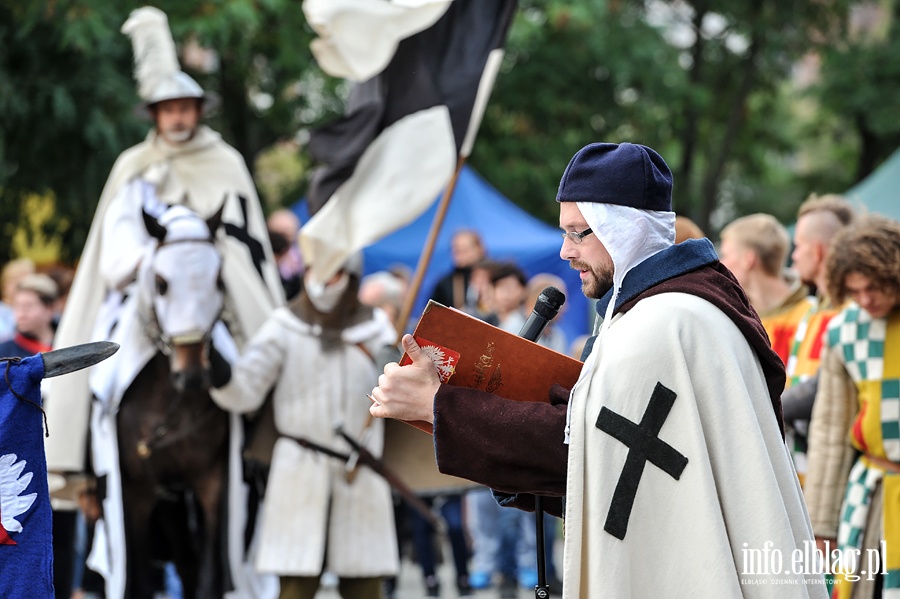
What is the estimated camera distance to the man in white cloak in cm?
297

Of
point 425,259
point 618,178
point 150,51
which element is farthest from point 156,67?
point 618,178

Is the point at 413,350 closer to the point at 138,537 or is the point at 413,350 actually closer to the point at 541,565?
the point at 541,565

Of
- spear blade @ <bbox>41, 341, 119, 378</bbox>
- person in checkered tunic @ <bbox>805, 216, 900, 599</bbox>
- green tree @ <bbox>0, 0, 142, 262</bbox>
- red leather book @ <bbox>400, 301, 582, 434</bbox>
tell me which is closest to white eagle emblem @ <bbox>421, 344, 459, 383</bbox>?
red leather book @ <bbox>400, 301, 582, 434</bbox>

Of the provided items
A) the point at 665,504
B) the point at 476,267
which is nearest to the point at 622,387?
the point at 665,504

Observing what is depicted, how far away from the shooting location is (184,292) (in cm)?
621

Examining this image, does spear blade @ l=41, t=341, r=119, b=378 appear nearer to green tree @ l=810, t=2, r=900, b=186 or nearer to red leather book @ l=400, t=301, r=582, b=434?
red leather book @ l=400, t=301, r=582, b=434

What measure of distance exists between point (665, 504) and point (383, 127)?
14.2 ft

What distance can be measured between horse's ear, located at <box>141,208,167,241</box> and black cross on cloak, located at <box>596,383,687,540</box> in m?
3.90

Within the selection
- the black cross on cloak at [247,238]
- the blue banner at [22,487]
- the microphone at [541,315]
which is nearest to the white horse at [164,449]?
the black cross on cloak at [247,238]

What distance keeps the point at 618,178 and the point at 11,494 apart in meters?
1.93

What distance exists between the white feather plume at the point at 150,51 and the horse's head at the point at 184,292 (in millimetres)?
1380

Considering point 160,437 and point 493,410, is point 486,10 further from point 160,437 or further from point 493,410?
point 493,410

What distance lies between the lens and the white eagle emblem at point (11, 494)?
3588mm

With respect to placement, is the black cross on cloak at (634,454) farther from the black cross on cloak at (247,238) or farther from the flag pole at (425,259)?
the black cross on cloak at (247,238)
